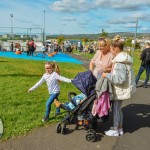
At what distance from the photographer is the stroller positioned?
4.91 meters

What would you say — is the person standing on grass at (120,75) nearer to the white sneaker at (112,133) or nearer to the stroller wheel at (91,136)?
the white sneaker at (112,133)

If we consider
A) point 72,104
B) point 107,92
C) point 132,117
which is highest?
point 107,92

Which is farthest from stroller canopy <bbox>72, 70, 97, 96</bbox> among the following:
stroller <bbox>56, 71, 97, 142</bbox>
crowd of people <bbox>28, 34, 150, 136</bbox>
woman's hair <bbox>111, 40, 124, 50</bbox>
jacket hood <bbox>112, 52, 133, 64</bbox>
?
woman's hair <bbox>111, 40, 124, 50</bbox>

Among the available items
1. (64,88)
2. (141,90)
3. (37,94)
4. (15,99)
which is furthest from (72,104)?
(141,90)

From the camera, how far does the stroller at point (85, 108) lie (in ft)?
16.1

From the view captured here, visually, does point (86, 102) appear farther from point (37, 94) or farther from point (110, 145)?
point (37, 94)

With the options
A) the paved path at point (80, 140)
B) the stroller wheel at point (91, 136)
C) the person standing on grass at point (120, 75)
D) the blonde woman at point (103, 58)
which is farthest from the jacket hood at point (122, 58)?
the paved path at point (80, 140)

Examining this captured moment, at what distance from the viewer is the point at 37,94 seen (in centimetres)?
845

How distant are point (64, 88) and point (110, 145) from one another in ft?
16.7

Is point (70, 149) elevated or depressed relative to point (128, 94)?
depressed

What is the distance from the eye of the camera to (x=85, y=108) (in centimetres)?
495

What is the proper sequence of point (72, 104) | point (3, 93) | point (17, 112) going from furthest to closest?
point (3, 93) < point (17, 112) < point (72, 104)

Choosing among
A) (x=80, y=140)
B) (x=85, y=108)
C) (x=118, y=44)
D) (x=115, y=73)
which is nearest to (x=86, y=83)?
(x=85, y=108)

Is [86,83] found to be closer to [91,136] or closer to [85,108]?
[85,108]
